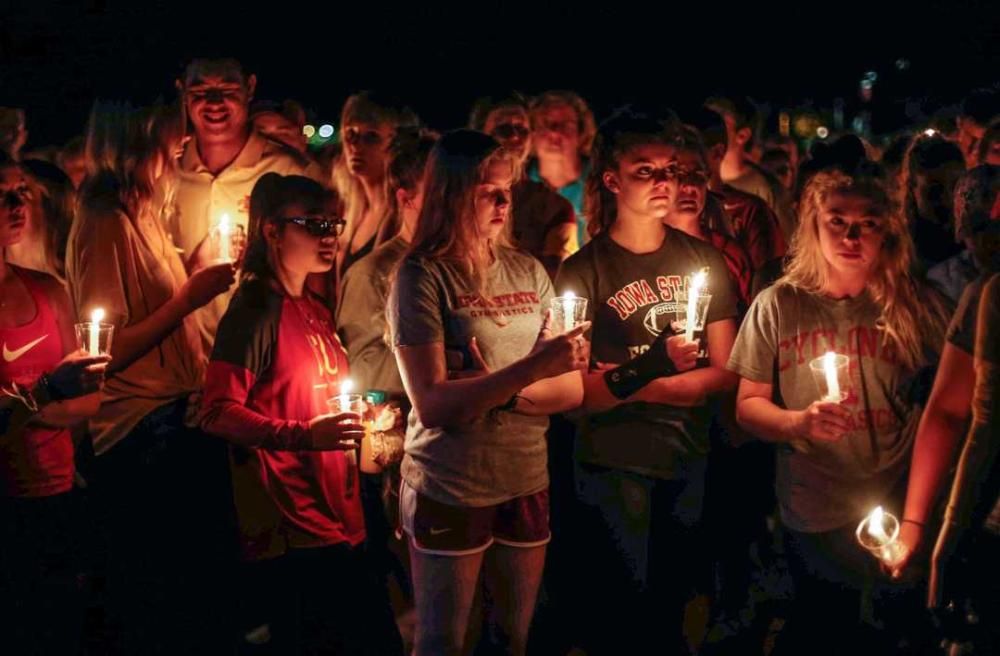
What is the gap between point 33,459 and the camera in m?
5.30

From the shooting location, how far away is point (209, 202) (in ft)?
19.9

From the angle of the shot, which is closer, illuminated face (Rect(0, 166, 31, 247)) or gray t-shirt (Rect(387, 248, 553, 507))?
gray t-shirt (Rect(387, 248, 553, 507))

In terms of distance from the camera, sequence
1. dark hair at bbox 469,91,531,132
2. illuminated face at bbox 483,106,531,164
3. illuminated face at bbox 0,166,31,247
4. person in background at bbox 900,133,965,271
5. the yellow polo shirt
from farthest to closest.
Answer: dark hair at bbox 469,91,531,132 → illuminated face at bbox 483,106,531,164 → the yellow polo shirt → person in background at bbox 900,133,965,271 → illuminated face at bbox 0,166,31,247

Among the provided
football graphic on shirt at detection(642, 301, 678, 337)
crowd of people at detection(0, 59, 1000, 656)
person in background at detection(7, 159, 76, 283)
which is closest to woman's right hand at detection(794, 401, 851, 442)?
crowd of people at detection(0, 59, 1000, 656)

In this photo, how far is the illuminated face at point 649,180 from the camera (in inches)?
202

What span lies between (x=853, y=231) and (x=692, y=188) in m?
1.10

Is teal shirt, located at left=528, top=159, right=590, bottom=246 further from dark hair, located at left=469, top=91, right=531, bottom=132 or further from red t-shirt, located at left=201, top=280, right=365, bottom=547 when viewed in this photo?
red t-shirt, located at left=201, top=280, right=365, bottom=547

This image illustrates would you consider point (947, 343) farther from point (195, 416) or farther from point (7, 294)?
point (7, 294)

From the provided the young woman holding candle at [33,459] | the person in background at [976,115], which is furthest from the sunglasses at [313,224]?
the person in background at [976,115]

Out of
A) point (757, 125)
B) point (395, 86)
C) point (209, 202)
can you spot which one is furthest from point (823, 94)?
point (209, 202)

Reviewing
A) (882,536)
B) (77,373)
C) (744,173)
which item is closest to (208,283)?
(77,373)

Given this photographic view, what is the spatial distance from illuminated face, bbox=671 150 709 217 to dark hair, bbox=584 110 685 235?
10.3 inches

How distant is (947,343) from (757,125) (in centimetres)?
361

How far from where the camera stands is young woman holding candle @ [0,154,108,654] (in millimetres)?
5168
